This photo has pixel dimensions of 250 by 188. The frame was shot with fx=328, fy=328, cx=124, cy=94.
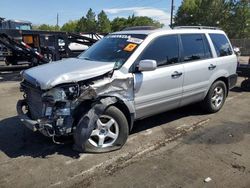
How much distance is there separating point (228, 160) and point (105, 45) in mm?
2913

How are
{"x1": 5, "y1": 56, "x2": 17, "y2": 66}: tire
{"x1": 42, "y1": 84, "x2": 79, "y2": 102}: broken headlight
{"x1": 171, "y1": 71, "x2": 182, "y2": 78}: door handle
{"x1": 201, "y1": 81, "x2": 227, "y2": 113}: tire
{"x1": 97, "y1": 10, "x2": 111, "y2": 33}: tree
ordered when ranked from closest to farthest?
{"x1": 42, "y1": 84, "x2": 79, "y2": 102}: broken headlight
{"x1": 171, "y1": 71, "x2": 182, "y2": 78}: door handle
{"x1": 201, "y1": 81, "x2": 227, "y2": 113}: tire
{"x1": 5, "y1": 56, "x2": 17, "y2": 66}: tire
{"x1": 97, "y1": 10, "x2": 111, "y2": 33}: tree

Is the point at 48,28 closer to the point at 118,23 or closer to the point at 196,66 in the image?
the point at 118,23

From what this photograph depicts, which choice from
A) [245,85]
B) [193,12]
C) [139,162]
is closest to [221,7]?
[193,12]

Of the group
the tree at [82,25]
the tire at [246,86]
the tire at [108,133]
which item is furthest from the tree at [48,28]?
the tire at [108,133]

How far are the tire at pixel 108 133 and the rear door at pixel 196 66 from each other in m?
1.68

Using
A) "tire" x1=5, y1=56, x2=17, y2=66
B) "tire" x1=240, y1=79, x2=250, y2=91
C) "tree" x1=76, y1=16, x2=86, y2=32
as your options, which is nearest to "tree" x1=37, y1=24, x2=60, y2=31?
"tree" x1=76, y1=16, x2=86, y2=32

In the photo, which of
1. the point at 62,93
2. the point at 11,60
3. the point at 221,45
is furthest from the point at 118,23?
the point at 62,93

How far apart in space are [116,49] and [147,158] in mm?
1962

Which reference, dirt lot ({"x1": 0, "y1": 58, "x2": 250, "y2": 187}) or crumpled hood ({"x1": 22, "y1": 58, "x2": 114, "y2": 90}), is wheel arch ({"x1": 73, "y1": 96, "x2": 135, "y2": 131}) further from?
dirt lot ({"x1": 0, "y1": 58, "x2": 250, "y2": 187})

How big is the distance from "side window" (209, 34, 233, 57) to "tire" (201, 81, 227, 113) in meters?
0.65

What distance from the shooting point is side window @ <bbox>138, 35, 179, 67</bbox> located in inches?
216

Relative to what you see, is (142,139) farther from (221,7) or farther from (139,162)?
(221,7)

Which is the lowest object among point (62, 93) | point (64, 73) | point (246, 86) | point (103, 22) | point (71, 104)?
point (246, 86)

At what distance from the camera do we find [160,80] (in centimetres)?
→ 555
